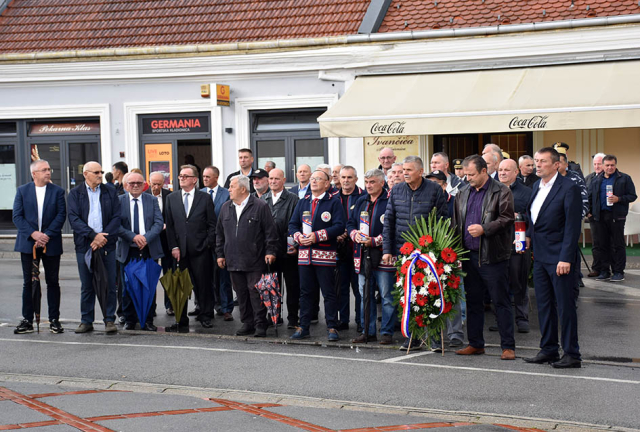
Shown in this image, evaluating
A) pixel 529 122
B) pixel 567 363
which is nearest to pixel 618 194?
pixel 529 122

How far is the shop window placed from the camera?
20875 millimetres

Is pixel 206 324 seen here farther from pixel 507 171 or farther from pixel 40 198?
pixel 507 171

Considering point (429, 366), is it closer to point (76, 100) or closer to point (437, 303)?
point (437, 303)

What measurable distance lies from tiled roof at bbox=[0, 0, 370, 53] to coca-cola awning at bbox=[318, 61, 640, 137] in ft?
8.81

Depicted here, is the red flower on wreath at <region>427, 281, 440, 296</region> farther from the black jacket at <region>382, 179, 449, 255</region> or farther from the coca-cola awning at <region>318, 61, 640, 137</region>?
the coca-cola awning at <region>318, 61, 640, 137</region>

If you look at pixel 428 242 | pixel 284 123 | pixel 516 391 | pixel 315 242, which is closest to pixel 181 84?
pixel 284 123

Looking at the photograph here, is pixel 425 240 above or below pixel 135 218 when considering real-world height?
below

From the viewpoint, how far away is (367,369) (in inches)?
338

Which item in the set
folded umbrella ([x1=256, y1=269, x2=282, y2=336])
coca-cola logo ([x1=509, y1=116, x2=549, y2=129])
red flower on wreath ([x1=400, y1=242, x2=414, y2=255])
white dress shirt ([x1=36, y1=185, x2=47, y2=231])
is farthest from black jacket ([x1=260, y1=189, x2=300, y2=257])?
coca-cola logo ([x1=509, y1=116, x2=549, y2=129])

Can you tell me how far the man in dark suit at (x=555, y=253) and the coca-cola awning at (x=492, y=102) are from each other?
800 cm

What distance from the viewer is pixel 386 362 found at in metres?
8.91

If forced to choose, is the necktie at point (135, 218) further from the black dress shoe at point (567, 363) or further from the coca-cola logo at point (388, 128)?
the coca-cola logo at point (388, 128)

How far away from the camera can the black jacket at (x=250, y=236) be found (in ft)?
34.6

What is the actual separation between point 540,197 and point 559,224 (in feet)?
1.11
